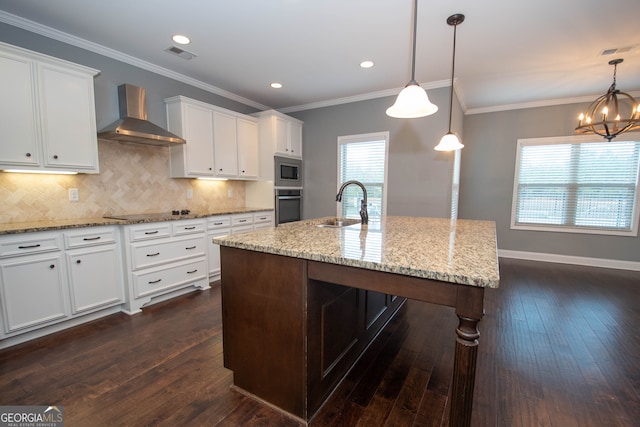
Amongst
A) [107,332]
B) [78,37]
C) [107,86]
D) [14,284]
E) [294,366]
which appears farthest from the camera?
[107,86]

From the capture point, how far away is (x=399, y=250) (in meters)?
1.34

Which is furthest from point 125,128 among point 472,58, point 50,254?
point 472,58

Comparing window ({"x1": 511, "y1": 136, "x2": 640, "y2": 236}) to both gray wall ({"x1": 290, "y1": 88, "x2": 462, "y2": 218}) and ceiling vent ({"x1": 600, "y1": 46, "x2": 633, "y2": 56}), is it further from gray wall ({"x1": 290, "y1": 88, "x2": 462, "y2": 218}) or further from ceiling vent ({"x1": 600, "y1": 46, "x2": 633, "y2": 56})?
ceiling vent ({"x1": 600, "y1": 46, "x2": 633, "y2": 56})

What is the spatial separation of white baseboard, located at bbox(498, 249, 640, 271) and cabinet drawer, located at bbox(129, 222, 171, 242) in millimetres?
5356

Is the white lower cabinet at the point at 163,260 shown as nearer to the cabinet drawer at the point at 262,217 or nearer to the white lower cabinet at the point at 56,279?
the white lower cabinet at the point at 56,279

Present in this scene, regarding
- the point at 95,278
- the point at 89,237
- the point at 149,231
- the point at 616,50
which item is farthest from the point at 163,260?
the point at 616,50

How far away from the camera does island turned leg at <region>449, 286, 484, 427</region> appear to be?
97 centimetres

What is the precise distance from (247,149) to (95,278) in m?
2.46

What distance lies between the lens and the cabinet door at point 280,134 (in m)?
4.26

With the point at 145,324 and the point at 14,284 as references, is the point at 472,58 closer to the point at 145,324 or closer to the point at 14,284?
the point at 145,324

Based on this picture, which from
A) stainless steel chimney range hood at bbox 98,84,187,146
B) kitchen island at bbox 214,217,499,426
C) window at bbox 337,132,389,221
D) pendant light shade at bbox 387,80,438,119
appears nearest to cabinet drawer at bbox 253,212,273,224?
window at bbox 337,132,389,221

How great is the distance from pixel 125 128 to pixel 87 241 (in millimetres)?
1114

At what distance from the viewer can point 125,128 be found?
2.70 meters

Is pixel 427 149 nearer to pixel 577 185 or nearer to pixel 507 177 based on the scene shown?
pixel 507 177
